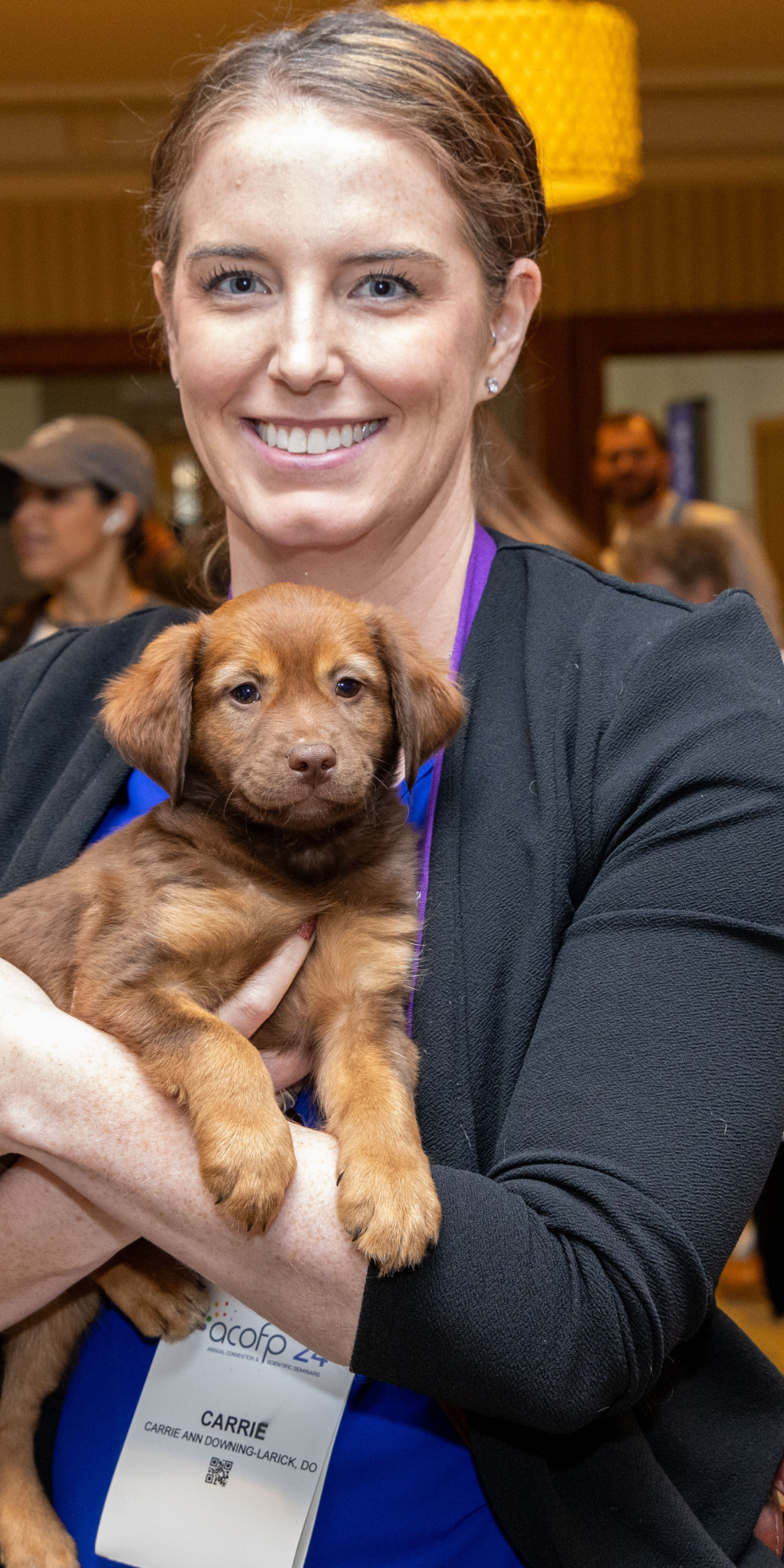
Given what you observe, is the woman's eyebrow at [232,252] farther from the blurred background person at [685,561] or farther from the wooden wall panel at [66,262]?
the wooden wall panel at [66,262]

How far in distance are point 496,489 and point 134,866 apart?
0.92m

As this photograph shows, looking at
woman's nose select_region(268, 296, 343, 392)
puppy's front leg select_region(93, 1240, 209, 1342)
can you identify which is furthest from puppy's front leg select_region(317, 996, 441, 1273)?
woman's nose select_region(268, 296, 343, 392)

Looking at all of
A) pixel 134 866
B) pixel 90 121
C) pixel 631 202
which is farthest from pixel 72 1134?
pixel 631 202

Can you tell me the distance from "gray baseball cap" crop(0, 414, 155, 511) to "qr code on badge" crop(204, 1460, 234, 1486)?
3.69 meters

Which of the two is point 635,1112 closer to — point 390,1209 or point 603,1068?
point 603,1068

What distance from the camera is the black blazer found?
3.75ft

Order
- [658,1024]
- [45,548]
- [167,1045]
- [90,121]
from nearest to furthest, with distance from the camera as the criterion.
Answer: [658,1024] → [167,1045] → [45,548] → [90,121]

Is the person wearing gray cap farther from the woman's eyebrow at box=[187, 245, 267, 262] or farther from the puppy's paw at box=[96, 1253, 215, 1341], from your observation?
the puppy's paw at box=[96, 1253, 215, 1341]

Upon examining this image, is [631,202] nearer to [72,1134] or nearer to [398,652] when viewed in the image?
[398,652]

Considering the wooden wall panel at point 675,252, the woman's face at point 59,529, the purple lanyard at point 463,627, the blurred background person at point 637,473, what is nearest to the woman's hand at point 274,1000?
the purple lanyard at point 463,627

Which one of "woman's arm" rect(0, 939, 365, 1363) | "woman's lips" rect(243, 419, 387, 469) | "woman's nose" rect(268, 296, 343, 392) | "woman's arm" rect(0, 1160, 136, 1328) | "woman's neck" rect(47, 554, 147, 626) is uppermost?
"woman's nose" rect(268, 296, 343, 392)

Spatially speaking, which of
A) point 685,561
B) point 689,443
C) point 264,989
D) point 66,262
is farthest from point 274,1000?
point 689,443

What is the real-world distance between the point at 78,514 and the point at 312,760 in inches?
136

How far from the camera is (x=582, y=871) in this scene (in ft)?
4.59
